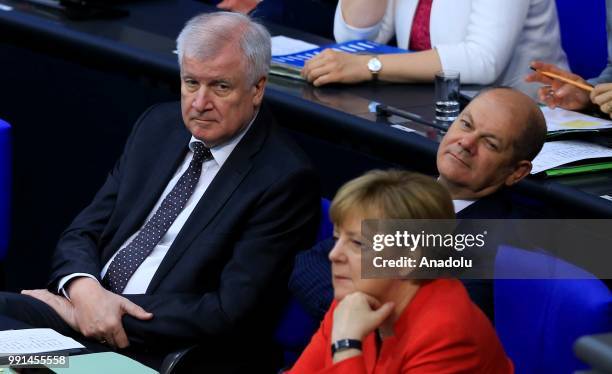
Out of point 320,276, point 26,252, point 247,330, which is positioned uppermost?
point 320,276

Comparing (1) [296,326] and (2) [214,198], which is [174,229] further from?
(1) [296,326]

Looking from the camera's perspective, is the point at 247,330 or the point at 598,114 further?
the point at 598,114

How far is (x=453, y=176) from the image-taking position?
270 cm

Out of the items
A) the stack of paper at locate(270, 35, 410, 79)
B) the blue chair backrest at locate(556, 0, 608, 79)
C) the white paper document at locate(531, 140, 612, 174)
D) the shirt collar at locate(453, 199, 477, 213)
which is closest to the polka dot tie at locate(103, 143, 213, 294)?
the stack of paper at locate(270, 35, 410, 79)

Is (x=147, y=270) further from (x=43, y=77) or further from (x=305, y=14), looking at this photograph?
(x=305, y=14)

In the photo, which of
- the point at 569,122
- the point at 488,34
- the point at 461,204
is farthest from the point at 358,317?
the point at 488,34

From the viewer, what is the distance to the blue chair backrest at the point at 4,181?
3.43 metres

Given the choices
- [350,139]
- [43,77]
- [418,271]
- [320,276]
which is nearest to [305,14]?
[43,77]

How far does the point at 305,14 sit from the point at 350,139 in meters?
1.73

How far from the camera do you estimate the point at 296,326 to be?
296cm

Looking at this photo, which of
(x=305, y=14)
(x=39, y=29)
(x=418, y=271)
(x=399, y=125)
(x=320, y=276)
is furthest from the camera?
(x=305, y=14)

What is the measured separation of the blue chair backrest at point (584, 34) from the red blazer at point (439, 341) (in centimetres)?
216

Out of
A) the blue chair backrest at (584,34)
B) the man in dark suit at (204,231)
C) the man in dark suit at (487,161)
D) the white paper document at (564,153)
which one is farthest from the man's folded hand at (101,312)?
the blue chair backrest at (584,34)

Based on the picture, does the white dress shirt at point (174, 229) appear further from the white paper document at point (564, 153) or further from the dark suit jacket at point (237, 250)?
the white paper document at point (564, 153)
